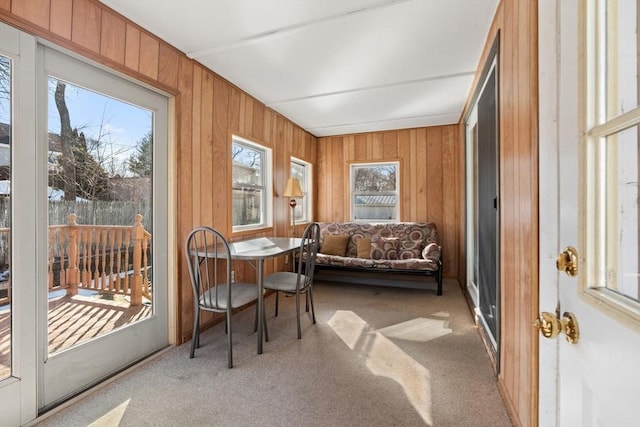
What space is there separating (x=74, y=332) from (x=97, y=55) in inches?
67.7

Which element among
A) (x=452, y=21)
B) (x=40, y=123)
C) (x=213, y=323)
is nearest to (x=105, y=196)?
(x=40, y=123)

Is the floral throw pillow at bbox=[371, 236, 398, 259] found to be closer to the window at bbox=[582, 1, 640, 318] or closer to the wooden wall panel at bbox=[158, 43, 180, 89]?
the wooden wall panel at bbox=[158, 43, 180, 89]

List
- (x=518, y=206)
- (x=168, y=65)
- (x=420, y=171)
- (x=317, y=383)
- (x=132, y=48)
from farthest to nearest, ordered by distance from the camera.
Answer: (x=420, y=171)
(x=168, y=65)
(x=132, y=48)
(x=317, y=383)
(x=518, y=206)

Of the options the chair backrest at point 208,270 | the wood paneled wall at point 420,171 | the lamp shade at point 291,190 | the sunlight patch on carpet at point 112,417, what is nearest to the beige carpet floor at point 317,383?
the sunlight patch on carpet at point 112,417

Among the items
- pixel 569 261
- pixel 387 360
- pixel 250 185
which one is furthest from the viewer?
pixel 250 185

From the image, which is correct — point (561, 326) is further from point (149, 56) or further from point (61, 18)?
point (149, 56)

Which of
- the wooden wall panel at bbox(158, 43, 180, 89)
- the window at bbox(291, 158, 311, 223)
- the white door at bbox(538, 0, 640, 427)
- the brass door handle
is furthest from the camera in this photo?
the window at bbox(291, 158, 311, 223)

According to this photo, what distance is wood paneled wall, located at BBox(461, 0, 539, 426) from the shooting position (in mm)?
1209

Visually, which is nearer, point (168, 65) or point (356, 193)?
point (168, 65)

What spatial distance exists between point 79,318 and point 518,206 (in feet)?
8.61

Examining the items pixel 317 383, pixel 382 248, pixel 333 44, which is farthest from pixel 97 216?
pixel 382 248

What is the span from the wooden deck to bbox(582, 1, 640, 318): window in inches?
92.6

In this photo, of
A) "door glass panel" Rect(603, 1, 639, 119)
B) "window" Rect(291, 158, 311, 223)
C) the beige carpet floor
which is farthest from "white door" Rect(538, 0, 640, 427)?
"window" Rect(291, 158, 311, 223)

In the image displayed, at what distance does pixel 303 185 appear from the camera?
5.14 m
